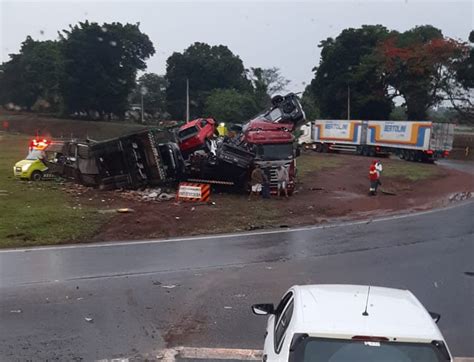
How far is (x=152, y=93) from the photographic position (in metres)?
89.8

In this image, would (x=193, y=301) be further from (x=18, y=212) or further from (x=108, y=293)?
(x=18, y=212)

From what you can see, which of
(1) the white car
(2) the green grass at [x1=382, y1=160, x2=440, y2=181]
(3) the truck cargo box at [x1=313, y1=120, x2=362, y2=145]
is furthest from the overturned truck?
(3) the truck cargo box at [x1=313, y1=120, x2=362, y2=145]

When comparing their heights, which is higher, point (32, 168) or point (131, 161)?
point (131, 161)

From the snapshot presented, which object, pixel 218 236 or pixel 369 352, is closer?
pixel 369 352

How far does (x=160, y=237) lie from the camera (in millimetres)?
15719

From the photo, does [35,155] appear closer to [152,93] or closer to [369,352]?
[369,352]

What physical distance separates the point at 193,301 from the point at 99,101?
66653 millimetres

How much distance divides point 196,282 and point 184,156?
45.9ft

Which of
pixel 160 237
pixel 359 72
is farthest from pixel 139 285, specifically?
pixel 359 72

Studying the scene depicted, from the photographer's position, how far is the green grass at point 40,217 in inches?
589

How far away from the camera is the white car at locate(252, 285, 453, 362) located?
3.45m

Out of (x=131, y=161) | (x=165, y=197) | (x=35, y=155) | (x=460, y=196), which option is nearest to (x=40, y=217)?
(x=165, y=197)

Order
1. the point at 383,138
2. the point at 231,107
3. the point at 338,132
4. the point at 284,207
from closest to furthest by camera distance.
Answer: the point at 284,207 < the point at 383,138 < the point at 338,132 < the point at 231,107

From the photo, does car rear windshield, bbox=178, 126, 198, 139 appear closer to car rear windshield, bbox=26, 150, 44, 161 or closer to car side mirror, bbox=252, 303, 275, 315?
car rear windshield, bbox=26, 150, 44, 161
